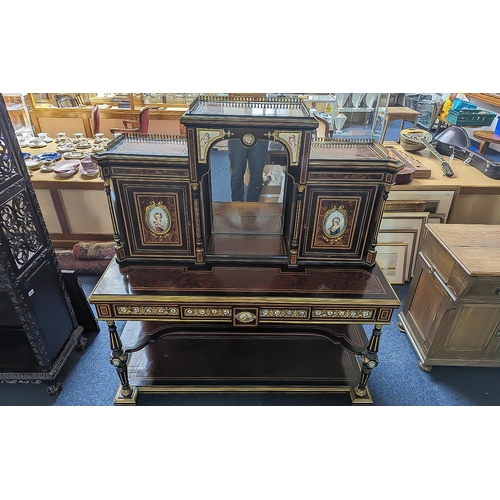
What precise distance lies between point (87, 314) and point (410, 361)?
256 cm

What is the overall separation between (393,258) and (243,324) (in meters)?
1.94

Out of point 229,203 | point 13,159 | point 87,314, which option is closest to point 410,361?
point 229,203

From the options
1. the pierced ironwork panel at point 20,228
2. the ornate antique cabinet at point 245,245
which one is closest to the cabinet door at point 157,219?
the ornate antique cabinet at point 245,245

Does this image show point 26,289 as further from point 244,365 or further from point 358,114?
point 358,114

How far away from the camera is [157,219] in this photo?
6.52 ft

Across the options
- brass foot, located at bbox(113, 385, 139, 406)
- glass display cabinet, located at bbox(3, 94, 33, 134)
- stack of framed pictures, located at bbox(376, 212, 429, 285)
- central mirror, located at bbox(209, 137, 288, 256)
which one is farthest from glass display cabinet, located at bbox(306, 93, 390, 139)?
glass display cabinet, located at bbox(3, 94, 33, 134)

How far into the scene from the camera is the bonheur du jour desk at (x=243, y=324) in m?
1.92

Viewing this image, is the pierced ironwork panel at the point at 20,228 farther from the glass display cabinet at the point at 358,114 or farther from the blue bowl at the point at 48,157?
the glass display cabinet at the point at 358,114

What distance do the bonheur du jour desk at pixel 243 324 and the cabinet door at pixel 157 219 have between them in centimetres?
11

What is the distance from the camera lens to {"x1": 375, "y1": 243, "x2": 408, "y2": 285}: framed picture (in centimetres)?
327

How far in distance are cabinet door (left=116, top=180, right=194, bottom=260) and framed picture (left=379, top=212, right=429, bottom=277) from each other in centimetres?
198

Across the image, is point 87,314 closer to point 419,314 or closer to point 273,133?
point 273,133

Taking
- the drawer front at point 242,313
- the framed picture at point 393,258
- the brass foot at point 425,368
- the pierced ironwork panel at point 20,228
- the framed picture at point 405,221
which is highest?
the pierced ironwork panel at point 20,228

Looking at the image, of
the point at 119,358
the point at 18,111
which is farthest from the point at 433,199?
the point at 18,111
